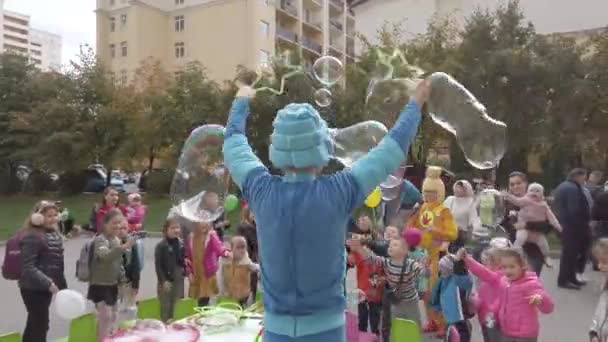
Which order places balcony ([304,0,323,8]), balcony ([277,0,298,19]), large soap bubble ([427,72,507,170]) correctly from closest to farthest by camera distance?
1. large soap bubble ([427,72,507,170])
2. balcony ([277,0,298,19])
3. balcony ([304,0,323,8])

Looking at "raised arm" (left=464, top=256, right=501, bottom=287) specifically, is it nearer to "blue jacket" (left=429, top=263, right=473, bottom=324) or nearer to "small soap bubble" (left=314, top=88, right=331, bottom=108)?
"blue jacket" (left=429, top=263, right=473, bottom=324)

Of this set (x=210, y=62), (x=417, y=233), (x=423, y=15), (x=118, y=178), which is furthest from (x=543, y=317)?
(x=210, y=62)

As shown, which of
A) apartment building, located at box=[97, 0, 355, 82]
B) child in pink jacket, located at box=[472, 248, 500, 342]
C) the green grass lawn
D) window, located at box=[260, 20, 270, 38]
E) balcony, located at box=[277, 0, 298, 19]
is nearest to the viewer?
child in pink jacket, located at box=[472, 248, 500, 342]

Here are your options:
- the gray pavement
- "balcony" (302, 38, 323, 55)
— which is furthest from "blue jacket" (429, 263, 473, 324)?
"balcony" (302, 38, 323, 55)

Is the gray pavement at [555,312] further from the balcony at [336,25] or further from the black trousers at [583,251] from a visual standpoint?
the balcony at [336,25]

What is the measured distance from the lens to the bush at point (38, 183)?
28.6 m

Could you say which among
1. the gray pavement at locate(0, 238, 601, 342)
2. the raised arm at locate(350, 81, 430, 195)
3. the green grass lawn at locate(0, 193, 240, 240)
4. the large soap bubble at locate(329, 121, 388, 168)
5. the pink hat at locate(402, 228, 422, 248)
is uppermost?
the large soap bubble at locate(329, 121, 388, 168)

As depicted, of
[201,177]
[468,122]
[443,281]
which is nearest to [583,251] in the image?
[443,281]

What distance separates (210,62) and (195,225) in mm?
34300

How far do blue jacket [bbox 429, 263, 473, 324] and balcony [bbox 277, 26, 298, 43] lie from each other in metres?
35.9

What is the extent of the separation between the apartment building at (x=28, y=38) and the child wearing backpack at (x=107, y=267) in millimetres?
130723

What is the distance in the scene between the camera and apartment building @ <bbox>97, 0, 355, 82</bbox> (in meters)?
38.4

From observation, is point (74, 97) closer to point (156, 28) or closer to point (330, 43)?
point (156, 28)

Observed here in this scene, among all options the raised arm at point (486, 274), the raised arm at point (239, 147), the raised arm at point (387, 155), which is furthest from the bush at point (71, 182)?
the raised arm at point (387, 155)
